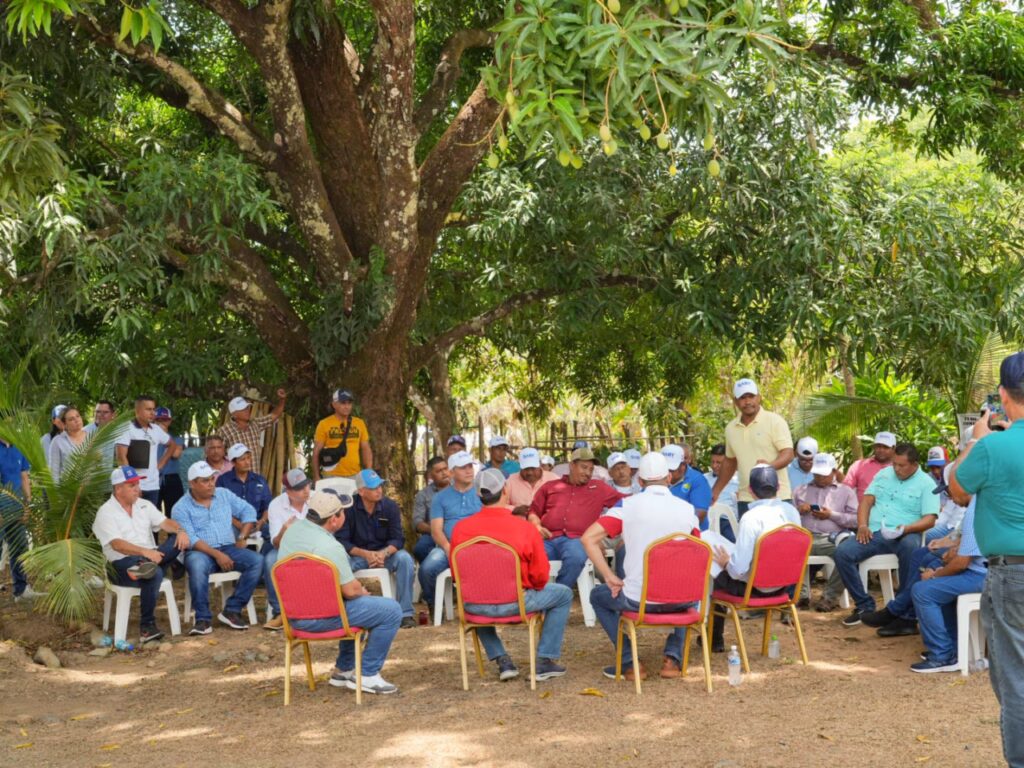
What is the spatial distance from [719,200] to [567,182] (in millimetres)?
1427

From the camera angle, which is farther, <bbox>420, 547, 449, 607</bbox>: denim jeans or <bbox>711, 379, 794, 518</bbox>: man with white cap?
<bbox>420, 547, 449, 607</bbox>: denim jeans

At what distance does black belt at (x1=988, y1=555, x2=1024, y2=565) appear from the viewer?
470 cm

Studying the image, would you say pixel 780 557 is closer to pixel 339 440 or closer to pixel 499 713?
pixel 499 713

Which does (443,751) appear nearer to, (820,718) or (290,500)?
(820,718)

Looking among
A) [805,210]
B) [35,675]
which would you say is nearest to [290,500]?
[35,675]

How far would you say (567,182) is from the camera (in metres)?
10.9

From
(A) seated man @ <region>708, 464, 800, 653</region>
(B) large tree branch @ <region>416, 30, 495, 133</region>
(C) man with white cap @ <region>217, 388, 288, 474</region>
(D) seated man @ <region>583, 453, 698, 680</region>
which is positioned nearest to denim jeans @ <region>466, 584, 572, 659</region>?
(D) seated man @ <region>583, 453, 698, 680</region>

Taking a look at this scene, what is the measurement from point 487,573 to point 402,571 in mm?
2421

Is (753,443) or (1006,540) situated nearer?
(1006,540)

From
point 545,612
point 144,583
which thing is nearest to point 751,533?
point 545,612

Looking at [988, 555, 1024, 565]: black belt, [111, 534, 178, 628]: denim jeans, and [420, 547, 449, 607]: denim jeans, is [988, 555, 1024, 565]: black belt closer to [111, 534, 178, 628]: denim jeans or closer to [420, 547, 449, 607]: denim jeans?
[420, 547, 449, 607]: denim jeans

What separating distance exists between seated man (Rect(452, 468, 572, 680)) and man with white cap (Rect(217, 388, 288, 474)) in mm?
4901

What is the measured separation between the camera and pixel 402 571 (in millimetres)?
9570

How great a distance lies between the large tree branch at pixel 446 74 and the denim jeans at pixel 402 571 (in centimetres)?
450
